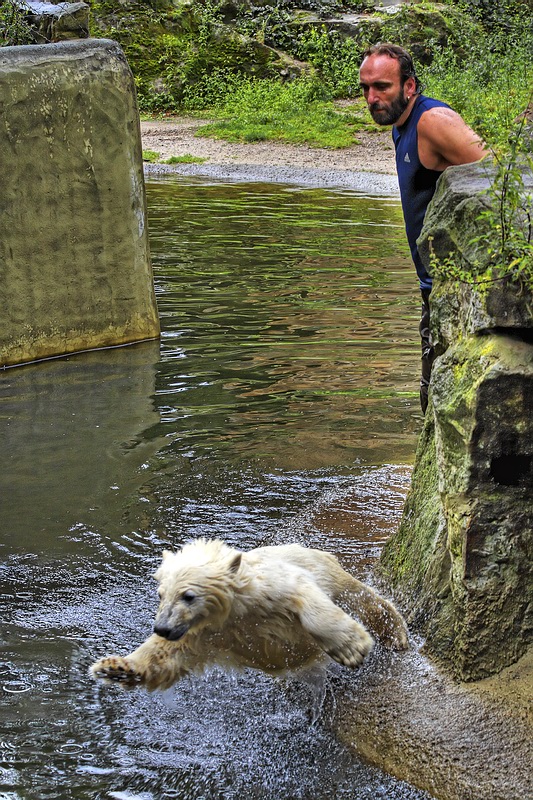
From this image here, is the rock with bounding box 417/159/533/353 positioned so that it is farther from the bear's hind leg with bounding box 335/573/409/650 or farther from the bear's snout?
the bear's snout

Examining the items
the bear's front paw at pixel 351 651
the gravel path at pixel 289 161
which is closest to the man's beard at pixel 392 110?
the bear's front paw at pixel 351 651

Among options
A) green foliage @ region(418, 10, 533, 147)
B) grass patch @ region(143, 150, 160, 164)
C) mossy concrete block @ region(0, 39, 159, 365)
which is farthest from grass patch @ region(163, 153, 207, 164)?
mossy concrete block @ region(0, 39, 159, 365)

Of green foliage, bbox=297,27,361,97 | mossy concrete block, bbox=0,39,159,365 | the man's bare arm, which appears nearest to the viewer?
the man's bare arm

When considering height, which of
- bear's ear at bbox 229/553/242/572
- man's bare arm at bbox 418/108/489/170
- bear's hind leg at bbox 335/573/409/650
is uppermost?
man's bare arm at bbox 418/108/489/170

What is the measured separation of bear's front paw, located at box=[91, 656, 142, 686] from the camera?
3664 mm

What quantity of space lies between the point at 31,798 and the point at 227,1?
2630 centimetres

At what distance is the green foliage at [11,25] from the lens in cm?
923

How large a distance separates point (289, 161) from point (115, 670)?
1756 centimetres

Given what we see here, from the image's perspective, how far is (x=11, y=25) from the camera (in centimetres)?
923

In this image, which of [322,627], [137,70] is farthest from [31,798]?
[137,70]

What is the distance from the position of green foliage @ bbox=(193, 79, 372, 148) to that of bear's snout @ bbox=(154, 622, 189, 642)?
1845 centimetres

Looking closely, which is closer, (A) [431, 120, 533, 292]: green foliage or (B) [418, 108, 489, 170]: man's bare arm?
(A) [431, 120, 533, 292]: green foliage

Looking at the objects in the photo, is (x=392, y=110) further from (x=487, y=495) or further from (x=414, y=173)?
(x=487, y=495)

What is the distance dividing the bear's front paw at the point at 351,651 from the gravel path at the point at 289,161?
568 inches
